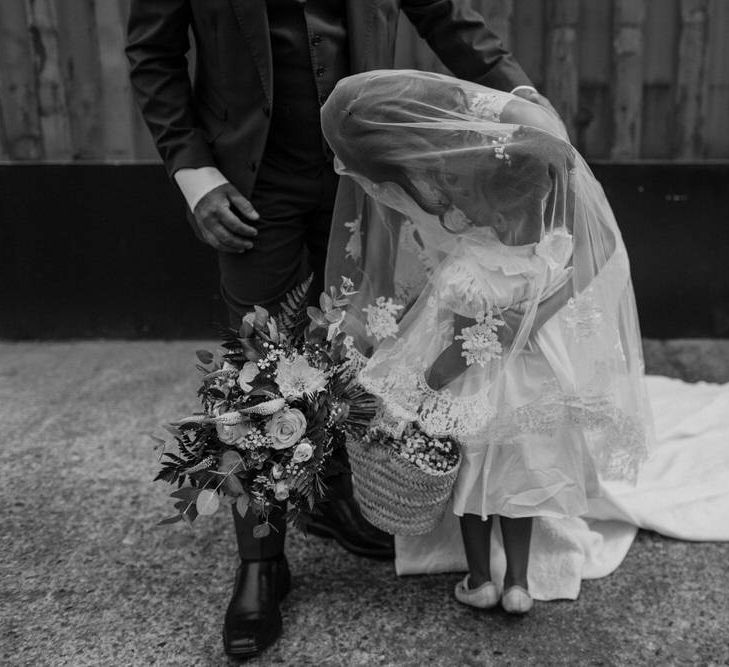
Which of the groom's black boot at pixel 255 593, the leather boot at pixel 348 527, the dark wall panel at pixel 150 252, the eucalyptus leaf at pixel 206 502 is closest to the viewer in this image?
the eucalyptus leaf at pixel 206 502

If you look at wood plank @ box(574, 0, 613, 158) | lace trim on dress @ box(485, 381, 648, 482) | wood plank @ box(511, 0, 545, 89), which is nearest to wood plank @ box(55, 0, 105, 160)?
wood plank @ box(511, 0, 545, 89)

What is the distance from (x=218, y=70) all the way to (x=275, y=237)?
460 mm

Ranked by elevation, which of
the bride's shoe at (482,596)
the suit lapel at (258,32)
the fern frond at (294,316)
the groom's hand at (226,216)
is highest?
the suit lapel at (258,32)

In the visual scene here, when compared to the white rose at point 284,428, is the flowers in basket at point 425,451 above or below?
below

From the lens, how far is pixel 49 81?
451cm

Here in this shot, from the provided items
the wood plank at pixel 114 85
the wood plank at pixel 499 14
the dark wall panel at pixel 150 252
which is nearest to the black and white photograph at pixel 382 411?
the dark wall panel at pixel 150 252

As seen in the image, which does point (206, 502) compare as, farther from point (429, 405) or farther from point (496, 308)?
point (496, 308)

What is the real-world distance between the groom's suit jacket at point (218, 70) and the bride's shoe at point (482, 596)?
4.08 ft

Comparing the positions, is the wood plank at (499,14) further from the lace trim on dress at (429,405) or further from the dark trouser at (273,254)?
the lace trim on dress at (429,405)

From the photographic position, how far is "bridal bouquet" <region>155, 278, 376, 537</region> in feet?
6.54

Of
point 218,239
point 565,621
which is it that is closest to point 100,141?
point 218,239

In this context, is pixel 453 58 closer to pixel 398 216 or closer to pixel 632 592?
pixel 398 216

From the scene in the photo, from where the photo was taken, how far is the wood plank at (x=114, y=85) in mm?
4418

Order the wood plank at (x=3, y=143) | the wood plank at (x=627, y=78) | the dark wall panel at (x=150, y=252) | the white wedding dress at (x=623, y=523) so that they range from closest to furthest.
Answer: the white wedding dress at (x=623, y=523), the wood plank at (x=627, y=78), the dark wall panel at (x=150, y=252), the wood plank at (x=3, y=143)
